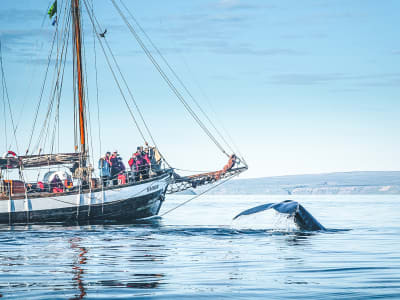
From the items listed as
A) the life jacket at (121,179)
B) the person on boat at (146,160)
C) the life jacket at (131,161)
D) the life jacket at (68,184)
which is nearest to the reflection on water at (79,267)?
the life jacket at (121,179)

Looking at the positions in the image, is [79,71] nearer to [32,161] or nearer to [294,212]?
[32,161]

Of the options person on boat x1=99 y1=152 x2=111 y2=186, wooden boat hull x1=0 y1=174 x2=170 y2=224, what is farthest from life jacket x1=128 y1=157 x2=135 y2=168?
wooden boat hull x1=0 y1=174 x2=170 y2=224

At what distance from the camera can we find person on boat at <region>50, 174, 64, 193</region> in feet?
160

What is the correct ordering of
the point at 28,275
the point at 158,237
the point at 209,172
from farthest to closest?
the point at 209,172 < the point at 158,237 < the point at 28,275

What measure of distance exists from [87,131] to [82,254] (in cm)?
2981

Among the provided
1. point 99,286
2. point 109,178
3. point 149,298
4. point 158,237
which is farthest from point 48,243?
point 109,178

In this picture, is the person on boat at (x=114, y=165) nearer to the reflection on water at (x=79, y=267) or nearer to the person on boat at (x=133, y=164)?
the person on boat at (x=133, y=164)

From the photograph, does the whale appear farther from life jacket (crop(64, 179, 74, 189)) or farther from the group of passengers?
life jacket (crop(64, 179, 74, 189))

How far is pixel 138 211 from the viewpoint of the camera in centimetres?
5003

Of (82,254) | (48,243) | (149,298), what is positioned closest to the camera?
(149,298)

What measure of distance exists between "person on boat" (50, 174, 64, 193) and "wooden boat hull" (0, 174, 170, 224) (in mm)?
782

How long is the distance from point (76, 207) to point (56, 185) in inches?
103

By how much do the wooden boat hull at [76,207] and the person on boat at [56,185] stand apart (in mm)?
782

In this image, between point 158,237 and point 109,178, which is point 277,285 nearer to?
point 158,237
